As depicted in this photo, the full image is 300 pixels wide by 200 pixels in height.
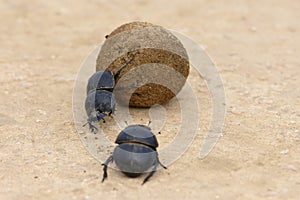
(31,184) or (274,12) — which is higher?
(274,12)

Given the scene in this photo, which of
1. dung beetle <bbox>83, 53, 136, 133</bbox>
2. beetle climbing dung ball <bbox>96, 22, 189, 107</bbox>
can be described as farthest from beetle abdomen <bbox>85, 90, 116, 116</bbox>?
beetle climbing dung ball <bbox>96, 22, 189, 107</bbox>

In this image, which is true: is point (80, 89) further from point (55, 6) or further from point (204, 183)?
point (55, 6)

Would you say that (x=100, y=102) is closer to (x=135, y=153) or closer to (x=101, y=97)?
(x=101, y=97)

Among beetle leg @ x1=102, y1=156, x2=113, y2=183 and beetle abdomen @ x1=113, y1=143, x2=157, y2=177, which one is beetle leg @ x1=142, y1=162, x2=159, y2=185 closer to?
beetle abdomen @ x1=113, y1=143, x2=157, y2=177

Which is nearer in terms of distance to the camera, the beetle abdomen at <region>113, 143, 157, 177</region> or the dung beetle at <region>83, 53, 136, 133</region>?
the beetle abdomen at <region>113, 143, 157, 177</region>

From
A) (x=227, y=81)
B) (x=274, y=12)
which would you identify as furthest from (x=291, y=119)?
(x=274, y=12)

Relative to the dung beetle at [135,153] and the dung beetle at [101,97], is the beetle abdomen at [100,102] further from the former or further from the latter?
the dung beetle at [135,153]

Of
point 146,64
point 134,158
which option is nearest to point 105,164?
point 134,158
